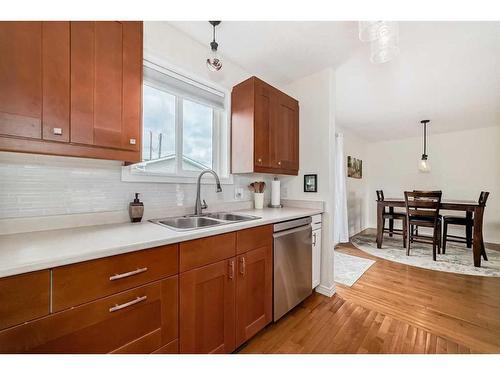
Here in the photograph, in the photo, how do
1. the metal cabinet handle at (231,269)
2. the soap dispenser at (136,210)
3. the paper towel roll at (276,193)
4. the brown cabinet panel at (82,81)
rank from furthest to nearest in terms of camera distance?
1. the paper towel roll at (276,193)
2. the soap dispenser at (136,210)
3. the metal cabinet handle at (231,269)
4. the brown cabinet panel at (82,81)

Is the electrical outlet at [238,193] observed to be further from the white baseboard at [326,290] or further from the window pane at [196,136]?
the white baseboard at [326,290]

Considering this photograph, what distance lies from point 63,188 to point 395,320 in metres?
2.56

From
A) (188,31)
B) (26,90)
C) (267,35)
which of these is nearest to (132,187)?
(26,90)

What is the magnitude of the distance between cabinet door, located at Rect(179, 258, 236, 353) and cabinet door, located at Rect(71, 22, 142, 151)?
A: 2.76 feet

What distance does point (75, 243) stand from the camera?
0.90 metres

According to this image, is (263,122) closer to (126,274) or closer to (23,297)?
(126,274)

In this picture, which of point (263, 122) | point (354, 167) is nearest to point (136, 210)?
point (263, 122)

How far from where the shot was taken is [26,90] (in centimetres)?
90

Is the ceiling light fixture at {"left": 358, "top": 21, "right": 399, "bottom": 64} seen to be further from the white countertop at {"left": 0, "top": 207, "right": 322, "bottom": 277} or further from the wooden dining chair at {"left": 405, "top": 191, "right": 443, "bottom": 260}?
the wooden dining chair at {"left": 405, "top": 191, "right": 443, "bottom": 260}

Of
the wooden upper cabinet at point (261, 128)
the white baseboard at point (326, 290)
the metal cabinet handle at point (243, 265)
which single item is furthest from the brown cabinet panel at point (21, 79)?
the white baseboard at point (326, 290)

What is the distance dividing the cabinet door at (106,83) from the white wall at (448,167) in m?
5.57

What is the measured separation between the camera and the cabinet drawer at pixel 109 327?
696mm

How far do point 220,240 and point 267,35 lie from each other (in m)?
1.69

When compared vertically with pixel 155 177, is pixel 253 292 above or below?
below
